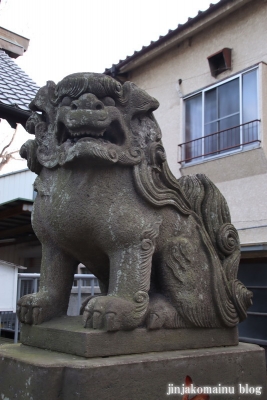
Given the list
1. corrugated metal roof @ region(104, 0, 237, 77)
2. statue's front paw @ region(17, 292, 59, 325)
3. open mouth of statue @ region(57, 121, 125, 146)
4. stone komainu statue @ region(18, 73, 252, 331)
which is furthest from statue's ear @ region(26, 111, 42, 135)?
corrugated metal roof @ region(104, 0, 237, 77)

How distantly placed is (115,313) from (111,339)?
0.40 ft

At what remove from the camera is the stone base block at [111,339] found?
6.61 feet

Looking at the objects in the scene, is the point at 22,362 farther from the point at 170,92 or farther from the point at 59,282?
the point at 170,92

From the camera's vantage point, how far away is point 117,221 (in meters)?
2.23

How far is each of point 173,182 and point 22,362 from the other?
1.22 meters

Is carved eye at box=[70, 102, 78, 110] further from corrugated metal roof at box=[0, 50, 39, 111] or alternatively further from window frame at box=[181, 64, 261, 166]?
window frame at box=[181, 64, 261, 166]

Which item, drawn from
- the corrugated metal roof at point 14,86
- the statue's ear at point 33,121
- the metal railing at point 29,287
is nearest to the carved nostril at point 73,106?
the statue's ear at point 33,121

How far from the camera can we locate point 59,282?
8.02ft

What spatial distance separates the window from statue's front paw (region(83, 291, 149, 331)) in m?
5.88

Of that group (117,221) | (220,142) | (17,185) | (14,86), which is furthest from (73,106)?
(17,185)

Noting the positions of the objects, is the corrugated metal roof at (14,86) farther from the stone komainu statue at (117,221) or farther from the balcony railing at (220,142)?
the balcony railing at (220,142)

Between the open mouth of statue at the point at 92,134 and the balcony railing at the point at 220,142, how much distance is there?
5577 millimetres

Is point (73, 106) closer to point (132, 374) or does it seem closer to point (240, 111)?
point (132, 374)

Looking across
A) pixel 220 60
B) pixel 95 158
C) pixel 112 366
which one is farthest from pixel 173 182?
pixel 220 60
